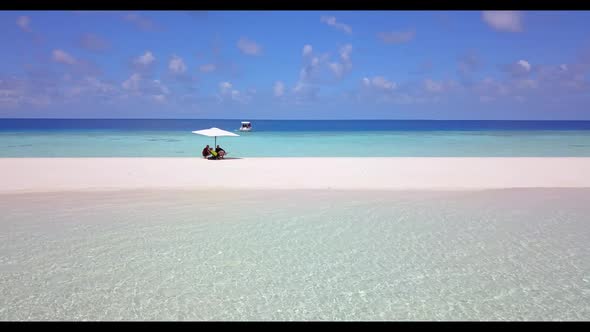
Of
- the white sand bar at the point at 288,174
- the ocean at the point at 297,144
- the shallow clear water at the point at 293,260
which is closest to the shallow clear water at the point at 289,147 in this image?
the ocean at the point at 297,144

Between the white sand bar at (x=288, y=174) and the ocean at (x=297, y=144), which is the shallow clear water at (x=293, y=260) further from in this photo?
the ocean at (x=297, y=144)

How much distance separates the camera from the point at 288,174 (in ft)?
44.4

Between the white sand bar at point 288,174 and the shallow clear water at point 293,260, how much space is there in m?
2.37

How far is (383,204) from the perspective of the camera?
350 inches

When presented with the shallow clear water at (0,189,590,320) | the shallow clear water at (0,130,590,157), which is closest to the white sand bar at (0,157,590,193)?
the shallow clear water at (0,189,590,320)

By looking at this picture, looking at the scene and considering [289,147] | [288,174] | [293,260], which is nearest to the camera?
[293,260]

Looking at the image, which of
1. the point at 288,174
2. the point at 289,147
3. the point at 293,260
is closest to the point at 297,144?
the point at 289,147

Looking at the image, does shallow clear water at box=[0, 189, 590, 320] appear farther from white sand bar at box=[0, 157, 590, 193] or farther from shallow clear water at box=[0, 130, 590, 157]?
shallow clear water at box=[0, 130, 590, 157]

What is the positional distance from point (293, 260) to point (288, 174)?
8.19m

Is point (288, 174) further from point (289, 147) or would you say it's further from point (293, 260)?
point (289, 147)

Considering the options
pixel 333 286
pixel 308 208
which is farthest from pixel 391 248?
pixel 308 208

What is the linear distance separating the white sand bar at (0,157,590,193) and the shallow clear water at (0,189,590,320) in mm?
2367

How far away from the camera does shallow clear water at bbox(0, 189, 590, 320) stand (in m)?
4.04

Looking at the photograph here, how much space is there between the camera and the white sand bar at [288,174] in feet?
37.1
